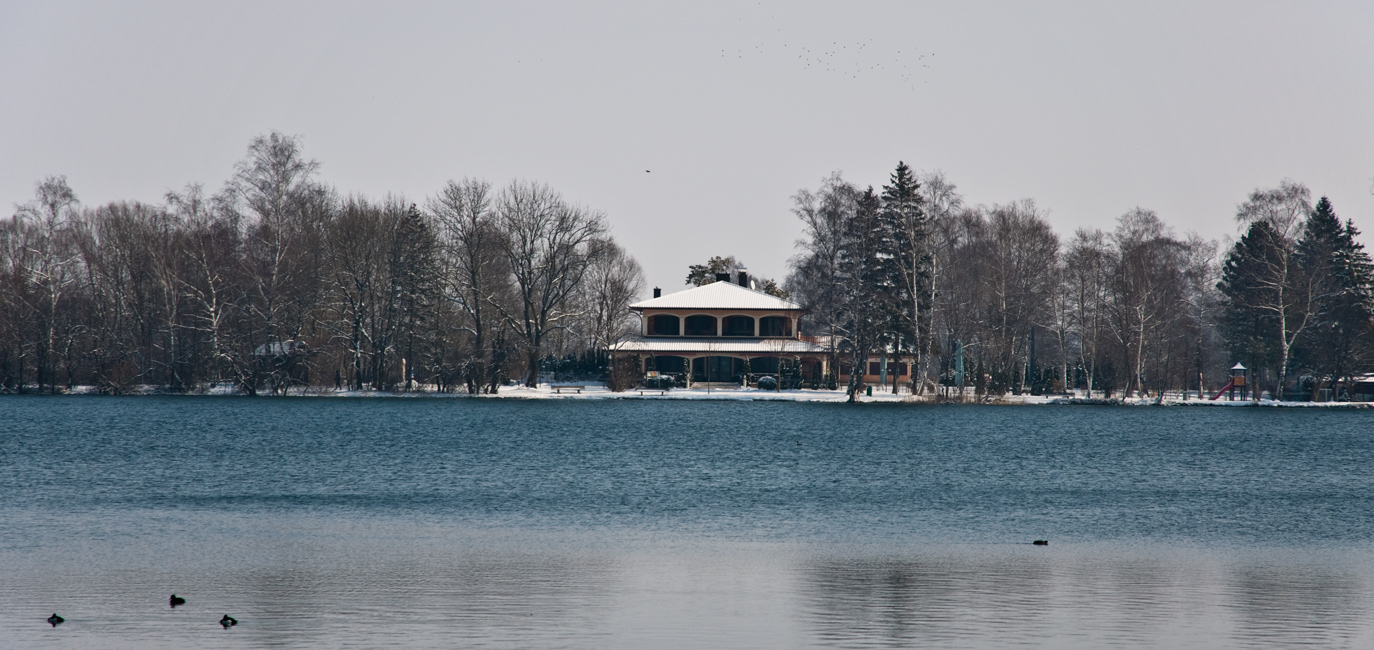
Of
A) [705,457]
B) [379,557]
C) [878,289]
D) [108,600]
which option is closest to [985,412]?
[878,289]

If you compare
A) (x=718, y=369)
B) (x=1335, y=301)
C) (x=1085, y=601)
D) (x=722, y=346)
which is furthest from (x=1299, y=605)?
(x=718, y=369)

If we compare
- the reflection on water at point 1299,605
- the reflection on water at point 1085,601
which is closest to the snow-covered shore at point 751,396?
the reflection on water at point 1085,601

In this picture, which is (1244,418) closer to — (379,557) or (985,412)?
(985,412)

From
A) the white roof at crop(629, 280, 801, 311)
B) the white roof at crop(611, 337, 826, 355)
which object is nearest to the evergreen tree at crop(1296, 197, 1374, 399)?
the white roof at crop(611, 337, 826, 355)

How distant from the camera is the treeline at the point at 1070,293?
67312 mm

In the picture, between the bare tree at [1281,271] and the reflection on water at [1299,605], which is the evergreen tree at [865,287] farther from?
the reflection on water at [1299,605]

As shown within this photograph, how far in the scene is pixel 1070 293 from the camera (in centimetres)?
7856

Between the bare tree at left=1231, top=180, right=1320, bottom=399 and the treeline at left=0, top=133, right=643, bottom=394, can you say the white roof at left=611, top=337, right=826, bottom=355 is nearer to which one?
the treeline at left=0, top=133, right=643, bottom=394

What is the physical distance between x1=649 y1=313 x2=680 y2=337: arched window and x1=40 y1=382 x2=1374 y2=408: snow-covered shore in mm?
9149

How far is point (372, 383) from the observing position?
74625 mm

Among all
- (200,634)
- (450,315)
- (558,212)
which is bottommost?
(200,634)

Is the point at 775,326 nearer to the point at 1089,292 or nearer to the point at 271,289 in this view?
the point at 1089,292

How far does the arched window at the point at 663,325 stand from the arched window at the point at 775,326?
604 centimetres

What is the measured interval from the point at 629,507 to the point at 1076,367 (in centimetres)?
6439
